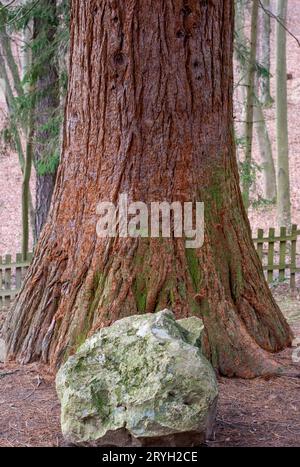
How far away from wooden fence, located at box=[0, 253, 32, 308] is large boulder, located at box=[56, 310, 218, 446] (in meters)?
6.72

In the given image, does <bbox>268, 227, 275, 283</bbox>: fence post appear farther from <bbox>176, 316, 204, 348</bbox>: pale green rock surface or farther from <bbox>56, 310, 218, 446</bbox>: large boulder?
<bbox>56, 310, 218, 446</bbox>: large boulder

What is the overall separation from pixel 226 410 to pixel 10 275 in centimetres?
681

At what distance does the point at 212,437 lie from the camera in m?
4.07

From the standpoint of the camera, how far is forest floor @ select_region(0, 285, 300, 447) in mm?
4152

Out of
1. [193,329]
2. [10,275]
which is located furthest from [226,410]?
[10,275]

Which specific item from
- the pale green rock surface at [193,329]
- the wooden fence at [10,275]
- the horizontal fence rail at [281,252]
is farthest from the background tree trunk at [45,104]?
the pale green rock surface at [193,329]

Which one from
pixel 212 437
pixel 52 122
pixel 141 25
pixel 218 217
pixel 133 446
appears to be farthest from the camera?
pixel 52 122

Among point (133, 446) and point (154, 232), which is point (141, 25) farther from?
point (133, 446)

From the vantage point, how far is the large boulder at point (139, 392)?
3.65 m

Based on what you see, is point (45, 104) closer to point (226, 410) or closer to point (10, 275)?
point (10, 275)

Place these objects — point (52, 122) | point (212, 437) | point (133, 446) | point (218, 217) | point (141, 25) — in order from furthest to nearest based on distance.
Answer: point (52, 122) < point (218, 217) < point (141, 25) < point (212, 437) < point (133, 446)

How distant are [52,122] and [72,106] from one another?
17.5 feet

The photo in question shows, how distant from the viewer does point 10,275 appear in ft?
35.1

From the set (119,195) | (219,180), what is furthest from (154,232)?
(219,180)
